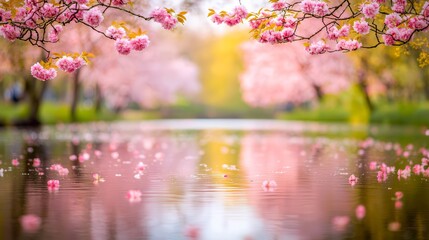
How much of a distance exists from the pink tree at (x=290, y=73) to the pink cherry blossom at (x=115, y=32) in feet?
171

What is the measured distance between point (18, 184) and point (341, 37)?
5927mm

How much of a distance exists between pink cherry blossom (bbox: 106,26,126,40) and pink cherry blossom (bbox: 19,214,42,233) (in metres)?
3.66

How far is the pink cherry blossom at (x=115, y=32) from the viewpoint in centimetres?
1352

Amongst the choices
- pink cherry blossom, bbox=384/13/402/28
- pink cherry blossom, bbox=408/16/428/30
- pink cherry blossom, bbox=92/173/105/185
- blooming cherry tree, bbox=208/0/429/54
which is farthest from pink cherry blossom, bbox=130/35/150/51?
pink cherry blossom, bbox=408/16/428/30

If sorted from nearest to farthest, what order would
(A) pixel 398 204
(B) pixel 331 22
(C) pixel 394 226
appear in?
(C) pixel 394 226 < (A) pixel 398 204 < (B) pixel 331 22

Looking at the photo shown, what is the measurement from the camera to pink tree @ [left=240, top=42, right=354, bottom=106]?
6756cm

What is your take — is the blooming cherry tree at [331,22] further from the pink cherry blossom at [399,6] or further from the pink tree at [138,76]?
the pink tree at [138,76]

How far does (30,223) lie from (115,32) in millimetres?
4310

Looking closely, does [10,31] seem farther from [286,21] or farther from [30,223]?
[30,223]

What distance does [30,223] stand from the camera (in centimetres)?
1005

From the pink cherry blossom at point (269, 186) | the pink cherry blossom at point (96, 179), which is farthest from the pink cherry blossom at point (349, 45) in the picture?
the pink cherry blossom at point (96, 179)

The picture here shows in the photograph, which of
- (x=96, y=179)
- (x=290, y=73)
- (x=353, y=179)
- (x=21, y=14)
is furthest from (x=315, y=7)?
(x=290, y=73)

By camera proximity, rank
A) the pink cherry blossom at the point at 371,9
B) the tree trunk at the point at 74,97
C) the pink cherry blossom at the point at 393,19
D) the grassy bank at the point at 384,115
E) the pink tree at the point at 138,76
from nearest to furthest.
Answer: the pink cherry blossom at the point at 371,9, the pink cherry blossom at the point at 393,19, the grassy bank at the point at 384,115, the tree trunk at the point at 74,97, the pink tree at the point at 138,76

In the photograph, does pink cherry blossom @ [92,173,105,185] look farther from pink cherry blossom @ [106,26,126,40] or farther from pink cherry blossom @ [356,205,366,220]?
pink cherry blossom @ [356,205,366,220]
